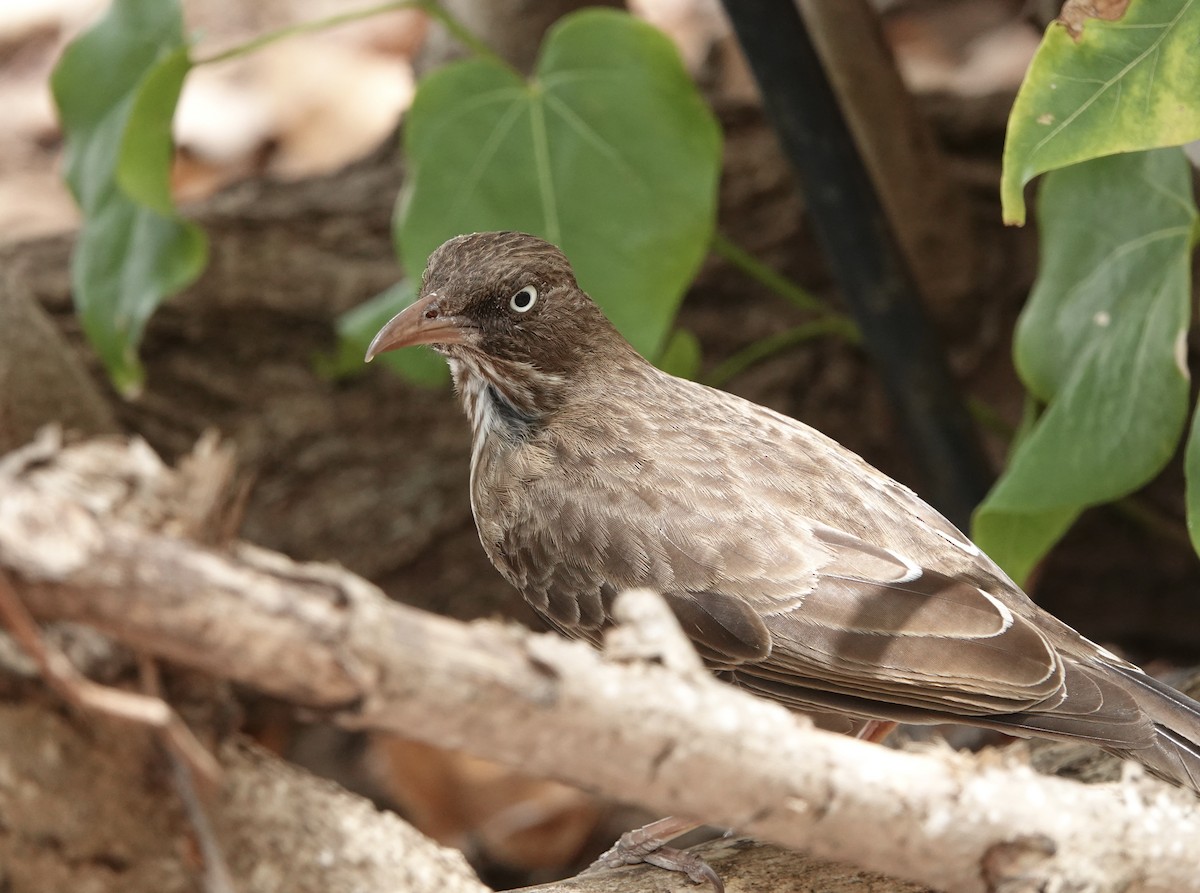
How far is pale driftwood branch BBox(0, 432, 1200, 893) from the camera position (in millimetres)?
1654

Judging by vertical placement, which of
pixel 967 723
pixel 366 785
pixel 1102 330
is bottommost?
pixel 366 785

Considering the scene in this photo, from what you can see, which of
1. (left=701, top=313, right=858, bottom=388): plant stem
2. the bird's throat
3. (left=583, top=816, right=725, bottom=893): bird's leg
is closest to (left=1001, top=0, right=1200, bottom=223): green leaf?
the bird's throat

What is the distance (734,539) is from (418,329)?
996 mm

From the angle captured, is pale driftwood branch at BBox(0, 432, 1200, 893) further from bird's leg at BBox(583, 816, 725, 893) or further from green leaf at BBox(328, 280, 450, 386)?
green leaf at BBox(328, 280, 450, 386)

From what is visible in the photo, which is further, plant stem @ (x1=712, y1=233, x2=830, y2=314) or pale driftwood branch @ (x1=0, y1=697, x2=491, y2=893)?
plant stem @ (x1=712, y1=233, x2=830, y2=314)

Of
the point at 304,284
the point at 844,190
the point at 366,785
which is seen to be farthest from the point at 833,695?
the point at 366,785

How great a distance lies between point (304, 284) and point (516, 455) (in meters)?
2.36

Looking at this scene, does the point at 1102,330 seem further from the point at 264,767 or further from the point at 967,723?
the point at 264,767

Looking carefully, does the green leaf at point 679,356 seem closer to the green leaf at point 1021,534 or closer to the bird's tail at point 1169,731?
the green leaf at point 1021,534

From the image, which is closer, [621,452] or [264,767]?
[264,767]

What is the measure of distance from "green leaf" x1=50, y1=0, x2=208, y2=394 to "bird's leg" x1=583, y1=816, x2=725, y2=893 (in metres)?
2.45

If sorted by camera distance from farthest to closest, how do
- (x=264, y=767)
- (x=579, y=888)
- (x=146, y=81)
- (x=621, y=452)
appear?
(x=146, y=81)
(x=621, y=452)
(x=579, y=888)
(x=264, y=767)

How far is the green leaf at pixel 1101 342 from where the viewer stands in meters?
3.51

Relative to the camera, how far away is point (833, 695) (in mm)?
3238
